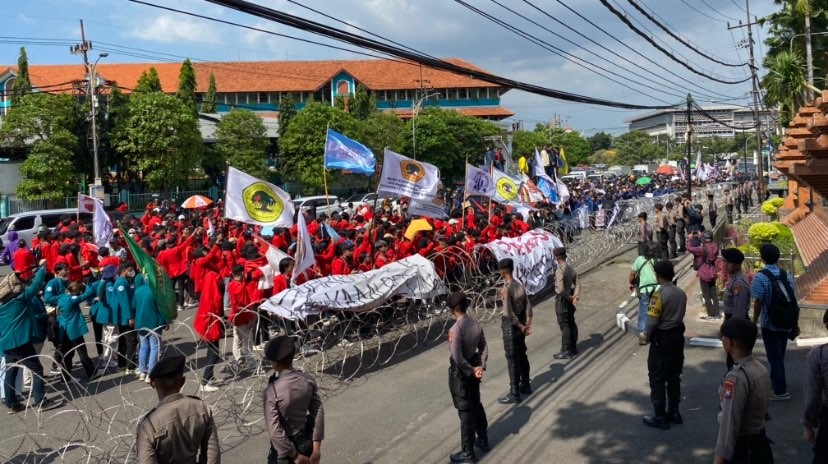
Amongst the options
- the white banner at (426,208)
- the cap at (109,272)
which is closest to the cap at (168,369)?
the cap at (109,272)

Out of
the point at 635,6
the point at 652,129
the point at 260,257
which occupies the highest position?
the point at 652,129

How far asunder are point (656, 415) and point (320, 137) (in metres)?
36.7

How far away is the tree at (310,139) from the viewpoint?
41.4 metres

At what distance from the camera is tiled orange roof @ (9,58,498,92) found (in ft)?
259

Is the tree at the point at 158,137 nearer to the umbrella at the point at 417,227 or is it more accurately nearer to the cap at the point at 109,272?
the umbrella at the point at 417,227

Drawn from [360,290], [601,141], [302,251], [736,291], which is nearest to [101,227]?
[302,251]

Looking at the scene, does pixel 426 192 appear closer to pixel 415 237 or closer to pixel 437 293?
pixel 415 237

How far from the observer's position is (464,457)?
19.9 ft

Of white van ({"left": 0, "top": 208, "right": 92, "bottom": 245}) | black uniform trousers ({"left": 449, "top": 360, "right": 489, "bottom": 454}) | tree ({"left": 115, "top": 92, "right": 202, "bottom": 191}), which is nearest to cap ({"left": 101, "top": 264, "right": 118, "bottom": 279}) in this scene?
black uniform trousers ({"left": 449, "top": 360, "right": 489, "bottom": 454})

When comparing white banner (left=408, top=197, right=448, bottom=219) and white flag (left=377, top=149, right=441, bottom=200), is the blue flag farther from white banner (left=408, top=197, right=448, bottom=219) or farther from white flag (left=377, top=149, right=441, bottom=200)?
white banner (left=408, top=197, right=448, bottom=219)

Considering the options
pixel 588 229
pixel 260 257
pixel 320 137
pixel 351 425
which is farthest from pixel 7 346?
pixel 320 137

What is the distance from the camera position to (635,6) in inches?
417

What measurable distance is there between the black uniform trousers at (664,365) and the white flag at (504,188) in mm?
9110

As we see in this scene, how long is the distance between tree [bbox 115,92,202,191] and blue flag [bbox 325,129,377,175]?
938 inches
